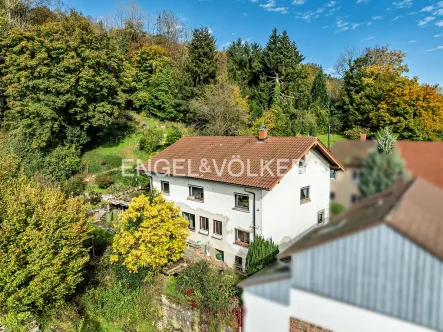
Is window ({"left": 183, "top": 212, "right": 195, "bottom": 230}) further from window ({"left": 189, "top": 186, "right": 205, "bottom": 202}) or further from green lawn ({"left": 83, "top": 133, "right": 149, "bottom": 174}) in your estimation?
green lawn ({"left": 83, "top": 133, "right": 149, "bottom": 174})

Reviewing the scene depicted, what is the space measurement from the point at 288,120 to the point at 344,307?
32424 mm

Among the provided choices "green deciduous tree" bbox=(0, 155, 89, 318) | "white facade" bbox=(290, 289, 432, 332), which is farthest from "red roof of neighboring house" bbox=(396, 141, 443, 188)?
"green deciduous tree" bbox=(0, 155, 89, 318)

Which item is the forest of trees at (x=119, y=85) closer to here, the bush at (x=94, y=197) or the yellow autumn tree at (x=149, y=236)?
the bush at (x=94, y=197)

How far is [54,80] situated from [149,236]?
2030cm

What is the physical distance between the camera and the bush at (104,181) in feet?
83.4

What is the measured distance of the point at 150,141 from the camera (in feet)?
97.1

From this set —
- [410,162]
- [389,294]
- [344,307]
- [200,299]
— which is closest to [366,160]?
[410,162]

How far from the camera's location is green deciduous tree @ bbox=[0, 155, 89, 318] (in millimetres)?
10734

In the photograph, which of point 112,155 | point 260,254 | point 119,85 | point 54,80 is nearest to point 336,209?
point 260,254

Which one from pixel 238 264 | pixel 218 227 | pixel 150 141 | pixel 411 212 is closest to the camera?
pixel 411 212

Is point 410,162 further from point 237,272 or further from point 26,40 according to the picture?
point 26,40

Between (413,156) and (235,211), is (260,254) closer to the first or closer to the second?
(235,211)

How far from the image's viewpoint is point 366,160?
1105 millimetres

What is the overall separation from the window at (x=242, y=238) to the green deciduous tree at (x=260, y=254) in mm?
1330
